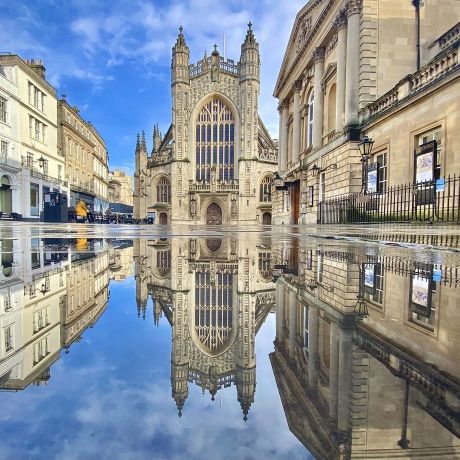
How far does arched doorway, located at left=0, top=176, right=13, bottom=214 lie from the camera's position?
82.5 feet

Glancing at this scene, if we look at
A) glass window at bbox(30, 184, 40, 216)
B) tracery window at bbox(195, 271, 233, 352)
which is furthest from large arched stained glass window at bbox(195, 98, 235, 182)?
tracery window at bbox(195, 271, 233, 352)

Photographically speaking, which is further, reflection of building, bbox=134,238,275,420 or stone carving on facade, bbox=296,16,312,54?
stone carving on facade, bbox=296,16,312,54

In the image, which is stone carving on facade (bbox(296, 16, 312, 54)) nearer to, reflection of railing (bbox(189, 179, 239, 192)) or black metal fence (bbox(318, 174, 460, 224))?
black metal fence (bbox(318, 174, 460, 224))

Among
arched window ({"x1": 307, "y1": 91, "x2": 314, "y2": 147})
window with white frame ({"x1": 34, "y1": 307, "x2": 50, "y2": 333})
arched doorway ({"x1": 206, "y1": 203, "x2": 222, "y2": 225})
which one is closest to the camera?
window with white frame ({"x1": 34, "y1": 307, "x2": 50, "y2": 333})

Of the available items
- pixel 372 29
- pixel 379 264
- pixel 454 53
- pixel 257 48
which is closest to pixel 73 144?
pixel 257 48

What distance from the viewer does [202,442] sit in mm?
616

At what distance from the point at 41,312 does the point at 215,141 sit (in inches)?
1649

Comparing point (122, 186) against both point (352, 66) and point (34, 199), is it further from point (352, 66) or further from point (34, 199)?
point (352, 66)

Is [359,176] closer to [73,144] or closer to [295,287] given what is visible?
[295,287]

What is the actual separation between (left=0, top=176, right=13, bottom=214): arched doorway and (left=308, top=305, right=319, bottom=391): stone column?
28863 millimetres

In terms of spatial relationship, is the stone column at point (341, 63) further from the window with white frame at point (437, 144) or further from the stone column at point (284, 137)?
the stone column at point (284, 137)

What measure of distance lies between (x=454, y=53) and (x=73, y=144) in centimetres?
3708

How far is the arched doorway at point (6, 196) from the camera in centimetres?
2516

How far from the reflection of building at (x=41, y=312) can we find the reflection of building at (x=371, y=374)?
0.62m
